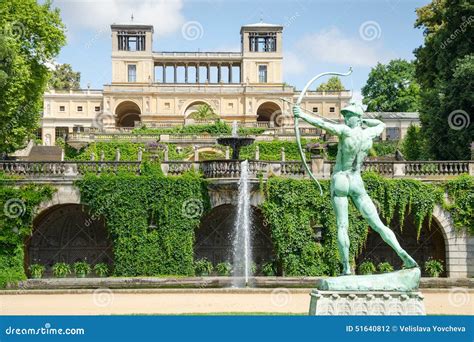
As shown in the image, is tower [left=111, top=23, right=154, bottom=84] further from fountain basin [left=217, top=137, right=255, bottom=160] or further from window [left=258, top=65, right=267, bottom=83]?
fountain basin [left=217, top=137, right=255, bottom=160]

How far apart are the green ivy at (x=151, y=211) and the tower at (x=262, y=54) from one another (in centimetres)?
4916

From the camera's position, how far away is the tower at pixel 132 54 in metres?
68.8

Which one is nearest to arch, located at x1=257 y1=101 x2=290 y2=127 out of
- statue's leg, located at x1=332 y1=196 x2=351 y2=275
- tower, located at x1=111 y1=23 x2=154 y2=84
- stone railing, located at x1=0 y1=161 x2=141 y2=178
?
tower, located at x1=111 y1=23 x2=154 y2=84

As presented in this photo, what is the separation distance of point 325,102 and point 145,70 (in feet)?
63.6

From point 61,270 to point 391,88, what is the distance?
175 ft

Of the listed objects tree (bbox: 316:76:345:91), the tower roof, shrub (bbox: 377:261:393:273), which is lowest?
shrub (bbox: 377:261:393:273)

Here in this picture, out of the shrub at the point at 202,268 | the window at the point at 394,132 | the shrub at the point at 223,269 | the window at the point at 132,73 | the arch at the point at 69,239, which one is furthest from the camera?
the window at the point at 132,73

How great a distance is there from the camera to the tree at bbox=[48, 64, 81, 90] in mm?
73681

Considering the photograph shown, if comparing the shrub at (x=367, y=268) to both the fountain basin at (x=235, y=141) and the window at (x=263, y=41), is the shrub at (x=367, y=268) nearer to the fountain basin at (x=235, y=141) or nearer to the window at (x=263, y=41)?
the fountain basin at (x=235, y=141)
